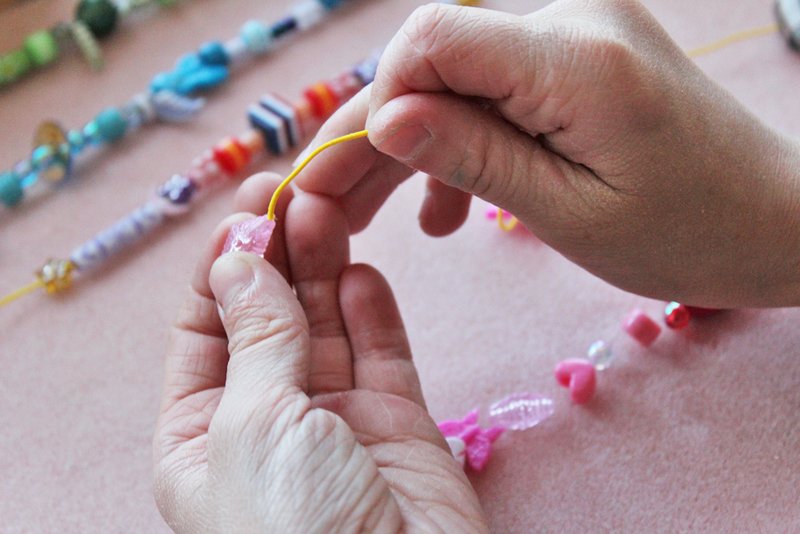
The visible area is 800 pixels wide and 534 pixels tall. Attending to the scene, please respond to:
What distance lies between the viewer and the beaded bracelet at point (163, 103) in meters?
1.17

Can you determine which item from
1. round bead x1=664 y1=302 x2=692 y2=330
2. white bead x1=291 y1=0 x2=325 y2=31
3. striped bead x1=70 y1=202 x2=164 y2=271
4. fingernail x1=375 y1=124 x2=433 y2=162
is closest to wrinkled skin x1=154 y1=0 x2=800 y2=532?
fingernail x1=375 y1=124 x2=433 y2=162

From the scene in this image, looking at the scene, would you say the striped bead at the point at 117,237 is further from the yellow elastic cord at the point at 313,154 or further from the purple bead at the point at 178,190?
the yellow elastic cord at the point at 313,154

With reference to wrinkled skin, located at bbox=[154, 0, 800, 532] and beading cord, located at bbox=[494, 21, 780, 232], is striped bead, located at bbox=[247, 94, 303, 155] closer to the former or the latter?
wrinkled skin, located at bbox=[154, 0, 800, 532]

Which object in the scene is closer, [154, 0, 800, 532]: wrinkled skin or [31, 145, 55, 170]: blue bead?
[154, 0, 800, 532]: wrinkled skin

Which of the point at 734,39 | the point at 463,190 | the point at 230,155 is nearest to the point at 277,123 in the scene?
the point at 230,155

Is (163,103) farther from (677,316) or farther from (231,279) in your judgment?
(677,316)

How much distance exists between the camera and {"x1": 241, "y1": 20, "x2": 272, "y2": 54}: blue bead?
131 centimetres

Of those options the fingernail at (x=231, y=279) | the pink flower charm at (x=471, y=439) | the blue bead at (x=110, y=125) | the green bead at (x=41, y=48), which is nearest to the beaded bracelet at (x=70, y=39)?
the green bead at (x=41, y=48)

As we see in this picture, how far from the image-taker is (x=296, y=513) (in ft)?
2.07

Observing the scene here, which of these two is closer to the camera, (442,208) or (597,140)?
(597,140)

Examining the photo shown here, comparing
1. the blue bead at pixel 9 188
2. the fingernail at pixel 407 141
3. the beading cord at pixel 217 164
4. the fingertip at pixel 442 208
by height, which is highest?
the fingernail at pixel 407 141

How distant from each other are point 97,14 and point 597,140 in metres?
0.98

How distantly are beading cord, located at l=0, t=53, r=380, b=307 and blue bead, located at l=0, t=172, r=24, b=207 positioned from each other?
0.13m

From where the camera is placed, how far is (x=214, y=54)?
1284 millimetres
